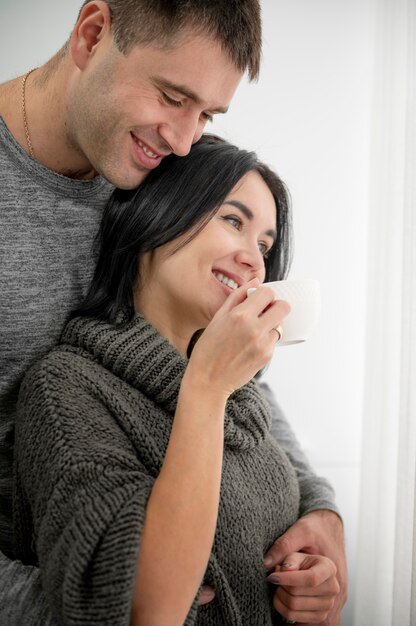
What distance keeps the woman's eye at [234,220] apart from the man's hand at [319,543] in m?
0.62

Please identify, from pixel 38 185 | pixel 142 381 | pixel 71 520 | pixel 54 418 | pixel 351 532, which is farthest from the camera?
pixel 351 532

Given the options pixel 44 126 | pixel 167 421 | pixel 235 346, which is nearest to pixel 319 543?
pixel 167 421

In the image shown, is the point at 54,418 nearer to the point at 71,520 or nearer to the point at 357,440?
the point at 71,520

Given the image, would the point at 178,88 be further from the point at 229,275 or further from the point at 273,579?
the point at 273,579

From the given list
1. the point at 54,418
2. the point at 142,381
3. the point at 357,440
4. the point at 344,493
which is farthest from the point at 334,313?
the point at 54,418

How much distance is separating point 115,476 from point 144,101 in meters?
0.73

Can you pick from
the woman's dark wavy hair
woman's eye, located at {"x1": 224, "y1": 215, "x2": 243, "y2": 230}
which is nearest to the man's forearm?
the woman's dark wavy hair

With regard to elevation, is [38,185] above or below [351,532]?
above

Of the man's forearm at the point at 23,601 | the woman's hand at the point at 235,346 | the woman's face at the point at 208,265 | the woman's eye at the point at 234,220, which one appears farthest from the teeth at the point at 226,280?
the man's forearm at the point at 23,601

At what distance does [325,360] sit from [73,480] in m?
1.26

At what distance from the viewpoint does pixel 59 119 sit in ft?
4.45

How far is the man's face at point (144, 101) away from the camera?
1205mm

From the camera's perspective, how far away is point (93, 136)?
130 centimetres

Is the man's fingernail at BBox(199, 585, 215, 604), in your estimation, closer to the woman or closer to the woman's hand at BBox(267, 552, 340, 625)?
the woman
